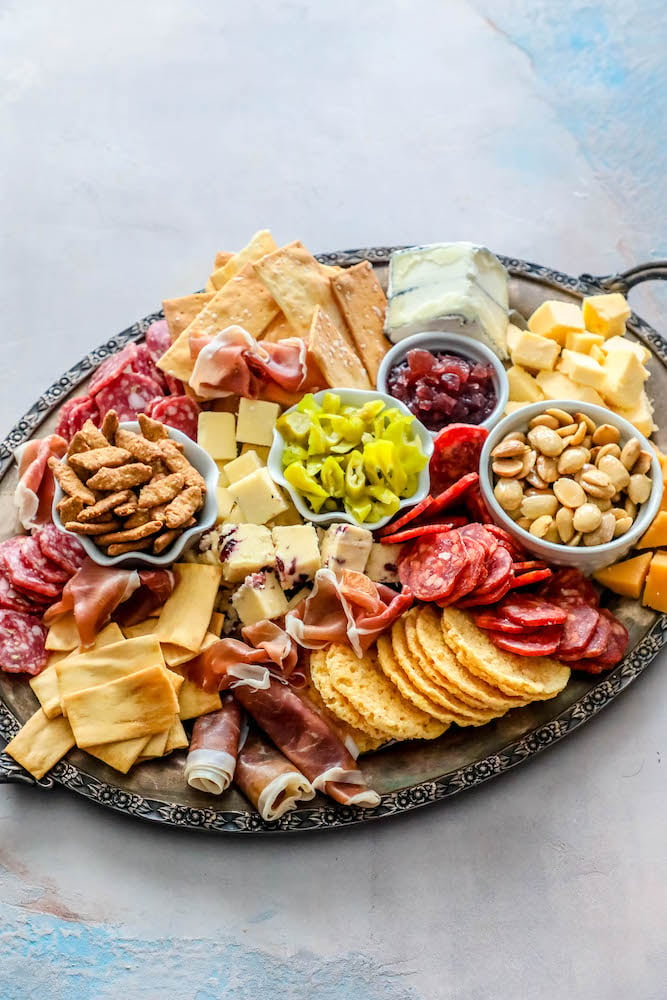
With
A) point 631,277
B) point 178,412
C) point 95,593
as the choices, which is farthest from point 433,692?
point 631,277

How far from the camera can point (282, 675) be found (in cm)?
→ 276

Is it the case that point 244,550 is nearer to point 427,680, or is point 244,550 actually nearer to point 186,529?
point 186,529

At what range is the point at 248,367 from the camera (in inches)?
120

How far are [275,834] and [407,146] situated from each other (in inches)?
114

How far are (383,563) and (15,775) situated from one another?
1.12 metres

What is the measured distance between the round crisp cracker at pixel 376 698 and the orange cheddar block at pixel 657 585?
0.68 metres

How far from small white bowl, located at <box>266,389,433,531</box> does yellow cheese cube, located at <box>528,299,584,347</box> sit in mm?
518

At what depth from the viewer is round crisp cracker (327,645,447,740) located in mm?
2631

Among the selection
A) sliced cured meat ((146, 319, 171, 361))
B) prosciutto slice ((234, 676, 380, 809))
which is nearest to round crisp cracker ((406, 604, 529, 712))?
prosciutto slice ((234, 676, 380, 809))

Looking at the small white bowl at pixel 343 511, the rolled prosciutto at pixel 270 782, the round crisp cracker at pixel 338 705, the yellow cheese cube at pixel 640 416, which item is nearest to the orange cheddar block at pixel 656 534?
the yellow cheese cube at pixel 640 416

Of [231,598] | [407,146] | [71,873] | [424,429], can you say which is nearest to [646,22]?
[407,146]

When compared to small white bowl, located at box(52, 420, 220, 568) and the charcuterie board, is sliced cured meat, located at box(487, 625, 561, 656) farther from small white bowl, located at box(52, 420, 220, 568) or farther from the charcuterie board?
small white bowl, located at box(52, 420, 220, 568)

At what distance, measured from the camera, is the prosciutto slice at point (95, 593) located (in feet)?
8.95

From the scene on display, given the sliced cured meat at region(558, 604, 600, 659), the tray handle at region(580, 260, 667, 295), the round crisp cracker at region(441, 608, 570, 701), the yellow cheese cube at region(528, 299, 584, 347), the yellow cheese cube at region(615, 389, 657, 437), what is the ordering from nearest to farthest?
the round crisp cracker at region(441, 608, 570, 701) < the sliced cured meat at region(558, 604, 600, 659) < the yellow cheese cube at region(615, 389, 657, 437) < the yellow cheese cube at region(528, 299, 584, 347) < the tray handle at region(580, 260, 667, 295)
